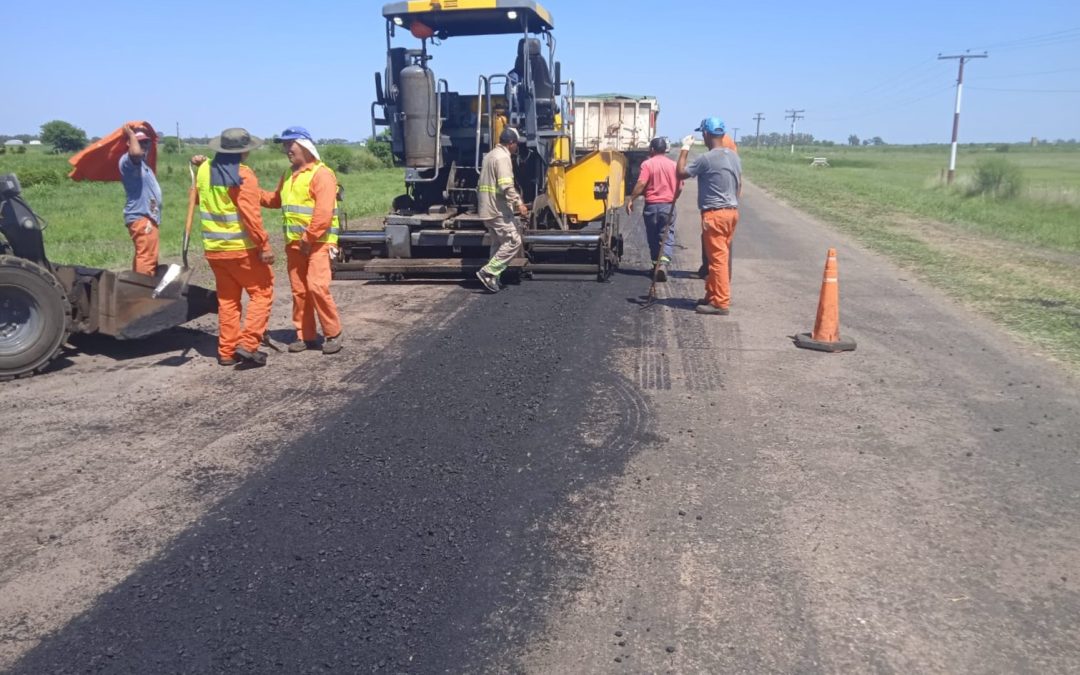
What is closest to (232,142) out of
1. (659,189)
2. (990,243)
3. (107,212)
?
(659,189)

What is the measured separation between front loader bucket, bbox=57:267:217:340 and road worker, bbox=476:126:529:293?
355 centimetres

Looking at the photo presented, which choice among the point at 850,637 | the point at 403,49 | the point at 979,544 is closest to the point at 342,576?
the point at 850,637

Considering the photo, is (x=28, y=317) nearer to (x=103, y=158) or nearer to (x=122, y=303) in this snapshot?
(x=122, y=303)

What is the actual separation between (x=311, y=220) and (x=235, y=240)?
62 centimetres

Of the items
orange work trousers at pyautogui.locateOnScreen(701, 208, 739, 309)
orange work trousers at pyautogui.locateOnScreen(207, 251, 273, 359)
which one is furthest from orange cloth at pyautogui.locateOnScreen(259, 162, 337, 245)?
orange work trousers at pyautogui.locateOnScreen(701, 208, 739, 309)

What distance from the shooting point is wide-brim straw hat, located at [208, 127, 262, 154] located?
650cm

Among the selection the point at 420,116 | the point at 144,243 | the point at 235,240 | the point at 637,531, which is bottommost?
the point at 637,531

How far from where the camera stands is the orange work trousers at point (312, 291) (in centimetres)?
690

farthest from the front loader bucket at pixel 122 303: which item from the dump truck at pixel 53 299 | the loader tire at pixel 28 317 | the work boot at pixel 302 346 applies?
the work boot at pixel 302 346

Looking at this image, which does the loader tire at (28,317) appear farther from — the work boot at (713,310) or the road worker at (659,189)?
the road worker at (659,189)

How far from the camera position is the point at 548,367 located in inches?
259

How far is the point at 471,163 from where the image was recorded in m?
10.9

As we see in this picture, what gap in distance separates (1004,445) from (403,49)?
8.21 m

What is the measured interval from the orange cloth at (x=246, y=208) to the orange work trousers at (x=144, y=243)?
200 centimetres
